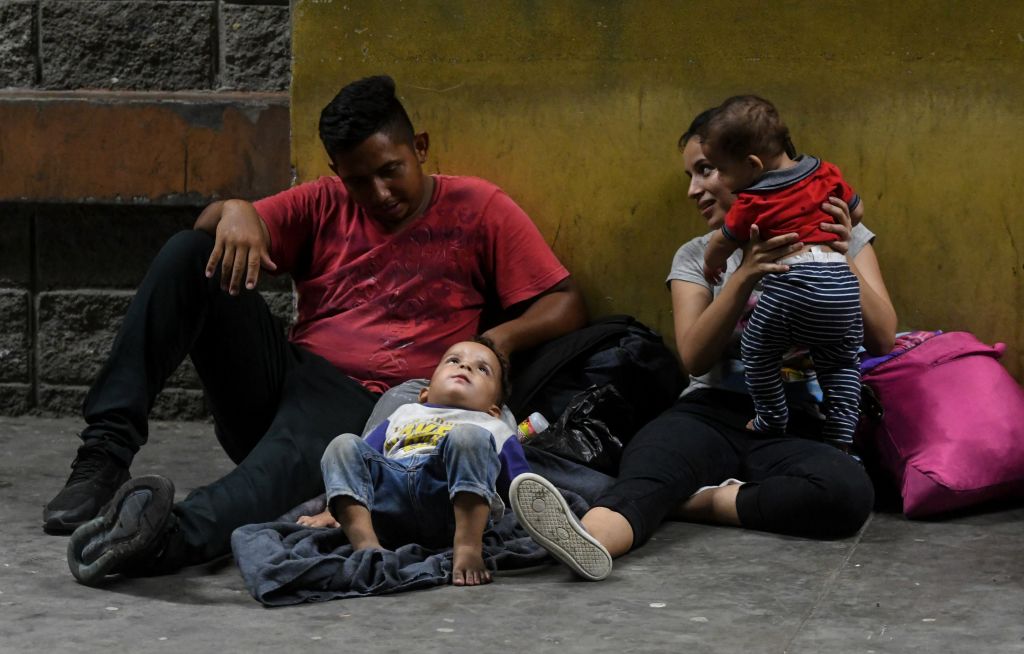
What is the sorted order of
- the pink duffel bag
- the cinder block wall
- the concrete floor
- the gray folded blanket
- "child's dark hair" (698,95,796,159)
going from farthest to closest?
the cinder block wall → the pink duffel bag → "child's dark hair" (698,95,796,159) → the gray folded blanket → the concrete floor

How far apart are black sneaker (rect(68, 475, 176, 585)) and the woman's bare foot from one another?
1.40 ft

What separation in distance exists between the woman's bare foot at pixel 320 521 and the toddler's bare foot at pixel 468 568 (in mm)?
425

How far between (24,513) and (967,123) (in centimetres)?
291

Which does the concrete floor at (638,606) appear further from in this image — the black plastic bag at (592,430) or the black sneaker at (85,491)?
the black plastic bag at (592,430)

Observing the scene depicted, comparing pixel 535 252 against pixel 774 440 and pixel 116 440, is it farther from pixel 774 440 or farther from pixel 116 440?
pixel 116 440

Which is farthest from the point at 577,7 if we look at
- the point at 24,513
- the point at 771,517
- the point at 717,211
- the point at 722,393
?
the point at 24,513

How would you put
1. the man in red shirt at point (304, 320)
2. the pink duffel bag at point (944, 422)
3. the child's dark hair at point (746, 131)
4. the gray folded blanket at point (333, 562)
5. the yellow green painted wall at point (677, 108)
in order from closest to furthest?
the gray folded blanket at point (333, 562)
the man in red shirt at point (304, 320)
the child's dark hair at point (746, 131)
the pink duffel bag at point (944, 422)
the yellow green painted wall at point (677, 108)

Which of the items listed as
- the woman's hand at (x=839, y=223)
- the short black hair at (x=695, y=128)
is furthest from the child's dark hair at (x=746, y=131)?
the short black hair at (x=695, y=128)

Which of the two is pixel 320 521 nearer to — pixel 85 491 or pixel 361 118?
pixel 85 491

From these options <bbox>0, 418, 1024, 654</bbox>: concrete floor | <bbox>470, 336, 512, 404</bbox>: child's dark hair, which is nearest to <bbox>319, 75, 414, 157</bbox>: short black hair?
<bbox>470, 336, 512, 404</bbox>: child's dark hair

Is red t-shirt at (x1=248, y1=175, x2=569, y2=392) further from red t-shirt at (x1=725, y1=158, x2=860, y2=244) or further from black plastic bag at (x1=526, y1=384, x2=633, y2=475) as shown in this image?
red t-shirt at (x1=725, y1=158, x2=860, y2=244)

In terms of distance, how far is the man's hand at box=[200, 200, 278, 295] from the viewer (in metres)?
3.75

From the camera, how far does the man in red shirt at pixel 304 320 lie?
3.52 metres

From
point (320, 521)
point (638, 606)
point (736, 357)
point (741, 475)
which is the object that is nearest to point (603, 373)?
point (736, 357)
